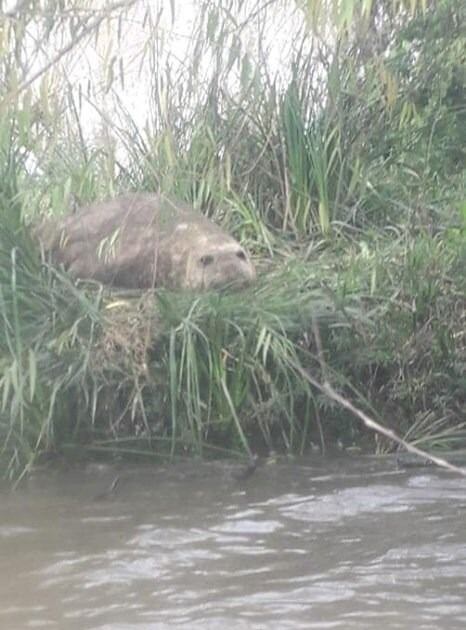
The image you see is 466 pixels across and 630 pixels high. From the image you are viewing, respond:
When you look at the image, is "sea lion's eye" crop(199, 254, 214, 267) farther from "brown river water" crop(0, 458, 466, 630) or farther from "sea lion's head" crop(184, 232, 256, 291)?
"brown river water" crop(0, 458, 466, 630)

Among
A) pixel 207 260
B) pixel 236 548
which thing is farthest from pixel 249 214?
pixel 236 548

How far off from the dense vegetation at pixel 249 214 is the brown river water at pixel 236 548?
309mm

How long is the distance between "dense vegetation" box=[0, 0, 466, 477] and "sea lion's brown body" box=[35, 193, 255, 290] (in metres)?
0.23

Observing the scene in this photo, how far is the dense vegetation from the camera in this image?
5203mm

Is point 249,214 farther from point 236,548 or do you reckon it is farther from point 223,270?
point 236,548

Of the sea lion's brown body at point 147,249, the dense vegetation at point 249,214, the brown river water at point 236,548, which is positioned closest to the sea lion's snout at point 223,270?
the sea lion's brown body at point 147,249

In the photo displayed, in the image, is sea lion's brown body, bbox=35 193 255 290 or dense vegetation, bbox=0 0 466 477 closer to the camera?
dense vegetation, bbox=0 0 466 477

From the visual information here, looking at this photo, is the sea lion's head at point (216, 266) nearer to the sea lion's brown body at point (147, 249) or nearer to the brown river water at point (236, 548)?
the sea lion's brown body at point (147, 249)

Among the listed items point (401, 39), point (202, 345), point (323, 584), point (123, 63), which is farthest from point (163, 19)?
point (401, 39)

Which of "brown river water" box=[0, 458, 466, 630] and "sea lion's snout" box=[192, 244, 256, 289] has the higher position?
"sea lion's snout" box=[192, 244, 256, 289]

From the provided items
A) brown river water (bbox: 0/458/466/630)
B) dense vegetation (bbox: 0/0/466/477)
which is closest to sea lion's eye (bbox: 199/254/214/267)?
dense vegetation (bbox: 0/0/466/477)

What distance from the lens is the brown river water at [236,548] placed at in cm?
434

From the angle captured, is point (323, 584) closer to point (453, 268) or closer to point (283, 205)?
point (453, 268)

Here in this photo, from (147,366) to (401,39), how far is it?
323 centimetres
